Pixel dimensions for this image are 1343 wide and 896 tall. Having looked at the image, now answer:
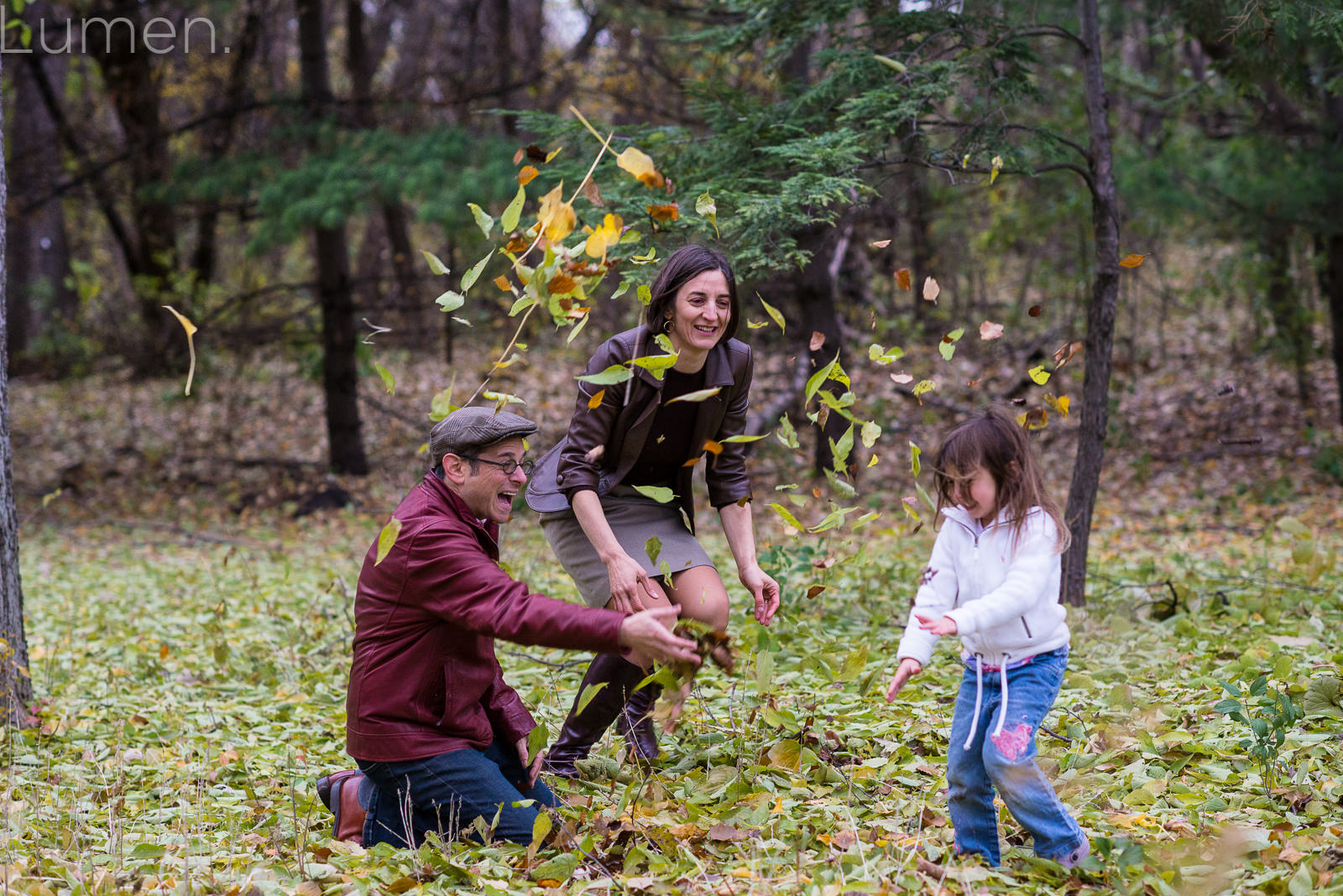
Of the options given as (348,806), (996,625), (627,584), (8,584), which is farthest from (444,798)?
(8,584)

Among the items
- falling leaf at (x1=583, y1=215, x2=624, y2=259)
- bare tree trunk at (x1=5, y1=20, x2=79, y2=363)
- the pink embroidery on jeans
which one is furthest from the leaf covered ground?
bare tree trunk at (x1=5, y1=20, x2=79, y2=363)

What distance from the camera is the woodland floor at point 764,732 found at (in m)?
2.67

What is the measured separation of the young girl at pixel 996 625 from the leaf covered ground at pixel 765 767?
14 cm

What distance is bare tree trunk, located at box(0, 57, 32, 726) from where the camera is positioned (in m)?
4.09

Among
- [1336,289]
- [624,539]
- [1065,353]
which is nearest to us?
[624,539]

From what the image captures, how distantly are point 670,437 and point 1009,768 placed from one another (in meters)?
1.39

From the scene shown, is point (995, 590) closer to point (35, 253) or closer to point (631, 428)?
point (631, 428)

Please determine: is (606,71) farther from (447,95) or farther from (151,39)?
(151,39)

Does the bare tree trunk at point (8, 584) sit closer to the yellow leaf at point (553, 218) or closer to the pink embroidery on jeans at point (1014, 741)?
the yellow leaf at point (553, 218)

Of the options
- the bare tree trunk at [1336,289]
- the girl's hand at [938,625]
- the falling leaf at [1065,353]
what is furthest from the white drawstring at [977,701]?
the bare tree trunk at [1336,289]

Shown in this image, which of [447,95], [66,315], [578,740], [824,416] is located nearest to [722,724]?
[578,740]

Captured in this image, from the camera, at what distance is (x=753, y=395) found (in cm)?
1251

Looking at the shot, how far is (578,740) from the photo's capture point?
349 cm

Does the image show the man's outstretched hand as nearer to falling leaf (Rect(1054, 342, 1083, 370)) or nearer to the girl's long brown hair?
the girl's long brown hair
